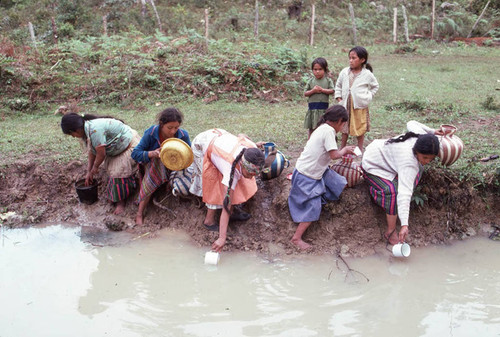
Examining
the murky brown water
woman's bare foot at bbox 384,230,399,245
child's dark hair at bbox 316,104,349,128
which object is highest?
child's dark hair at bbox 316,104,349,128

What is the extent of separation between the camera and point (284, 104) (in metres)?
7.82

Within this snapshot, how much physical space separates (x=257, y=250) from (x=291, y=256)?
35 centimetres

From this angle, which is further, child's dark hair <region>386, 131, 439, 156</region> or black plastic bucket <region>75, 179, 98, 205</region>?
black plastic bucket <region>75, 179, 98, 205</region>

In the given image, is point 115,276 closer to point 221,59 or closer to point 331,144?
point 331,144

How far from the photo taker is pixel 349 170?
4.16 m

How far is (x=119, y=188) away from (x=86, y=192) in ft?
1.28

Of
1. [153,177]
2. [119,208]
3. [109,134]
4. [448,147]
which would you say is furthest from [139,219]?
[448,147]

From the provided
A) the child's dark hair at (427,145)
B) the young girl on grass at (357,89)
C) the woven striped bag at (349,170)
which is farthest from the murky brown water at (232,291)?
the young girl on grass at (357,89)

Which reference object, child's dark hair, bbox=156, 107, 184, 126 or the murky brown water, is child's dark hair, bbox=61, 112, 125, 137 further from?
the murky brown water

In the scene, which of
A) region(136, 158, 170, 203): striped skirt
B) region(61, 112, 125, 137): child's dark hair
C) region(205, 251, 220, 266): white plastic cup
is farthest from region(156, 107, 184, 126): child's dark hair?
region(205, 251, 220, 266): white plastic cup

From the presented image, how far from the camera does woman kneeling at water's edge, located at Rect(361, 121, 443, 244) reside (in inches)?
142

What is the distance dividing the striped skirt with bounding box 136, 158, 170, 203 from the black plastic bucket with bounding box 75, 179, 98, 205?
618mm

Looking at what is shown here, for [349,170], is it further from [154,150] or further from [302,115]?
[302,115]

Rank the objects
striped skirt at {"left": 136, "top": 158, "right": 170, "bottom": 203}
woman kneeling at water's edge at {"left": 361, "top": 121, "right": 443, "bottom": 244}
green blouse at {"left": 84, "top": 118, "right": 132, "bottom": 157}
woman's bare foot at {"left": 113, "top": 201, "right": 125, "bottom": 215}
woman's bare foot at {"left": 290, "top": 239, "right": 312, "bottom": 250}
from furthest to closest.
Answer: woman's bare foot at {"left": 113, "top": 201, "right": 125, "bottom": 215}
striped skirt at {"left": 136, "top": 158, "right": 170, "bottom": 203}
green blouse at {"left": 84, "top": 118, "right": 132, "bottom": 157}
woman's bare foot at {"left": 290, "top": 239, "right": 312, "bottom": 250}
woman kneeling at water's edge at {"left": 361, "top": 121, "right": 443, "bottom": 244}
